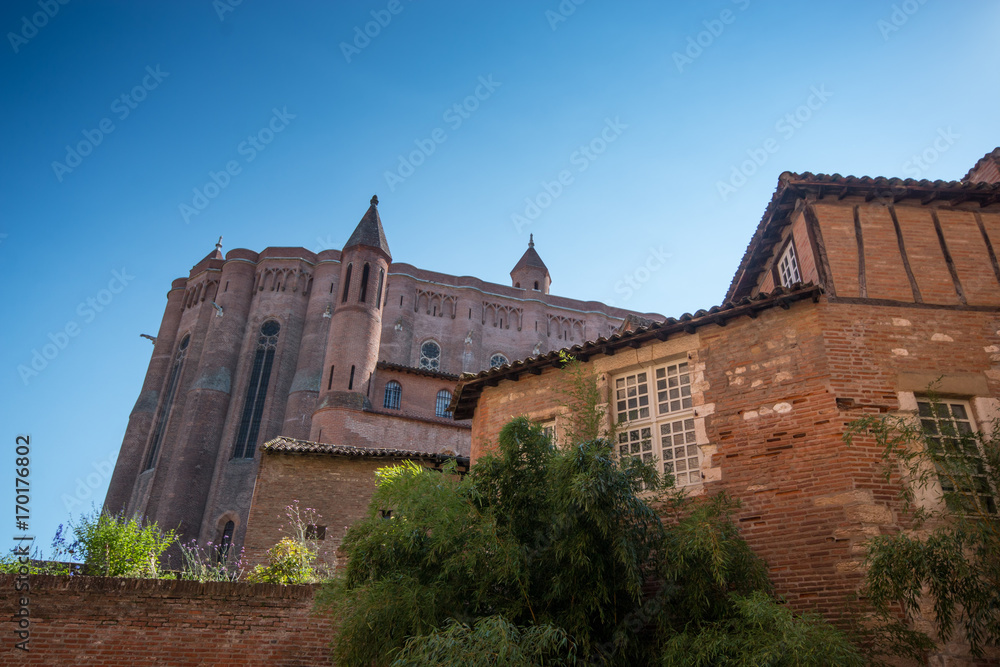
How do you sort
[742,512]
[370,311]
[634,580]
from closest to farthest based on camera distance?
1. [634,580]
2. [742,512]
3. [370,311]

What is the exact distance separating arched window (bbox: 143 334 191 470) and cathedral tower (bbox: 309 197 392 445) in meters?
11.5

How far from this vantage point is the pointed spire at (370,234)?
3575cm

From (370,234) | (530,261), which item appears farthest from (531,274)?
(370,234)

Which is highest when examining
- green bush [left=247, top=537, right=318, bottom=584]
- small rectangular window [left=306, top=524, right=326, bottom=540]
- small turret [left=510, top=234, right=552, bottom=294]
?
small turret [left=510, top=234, right=552, bottom=294]

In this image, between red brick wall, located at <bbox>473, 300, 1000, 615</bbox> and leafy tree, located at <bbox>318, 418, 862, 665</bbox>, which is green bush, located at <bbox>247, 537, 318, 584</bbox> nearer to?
leafy tree, located at <bbox>318, 418, 862, 665</bbox>

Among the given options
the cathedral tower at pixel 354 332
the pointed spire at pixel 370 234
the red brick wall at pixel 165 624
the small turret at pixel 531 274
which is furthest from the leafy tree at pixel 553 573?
the small turret at pixel 531 274

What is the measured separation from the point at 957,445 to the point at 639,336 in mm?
4298

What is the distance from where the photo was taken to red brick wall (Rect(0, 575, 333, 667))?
9641mm

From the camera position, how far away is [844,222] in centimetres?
1052

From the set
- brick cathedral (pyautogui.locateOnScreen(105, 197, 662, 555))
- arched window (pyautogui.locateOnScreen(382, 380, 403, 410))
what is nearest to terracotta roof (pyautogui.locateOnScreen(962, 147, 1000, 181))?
brick cathedral (pyautogui.locateOnScreen(105, 197, 662, 555))

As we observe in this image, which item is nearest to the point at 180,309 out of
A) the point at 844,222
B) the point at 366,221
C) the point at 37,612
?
the point at 366,221

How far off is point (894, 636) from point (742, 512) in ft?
7.02

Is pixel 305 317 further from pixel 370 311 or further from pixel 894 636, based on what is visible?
pixel 894 636

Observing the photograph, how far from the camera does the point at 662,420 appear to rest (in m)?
10.3
